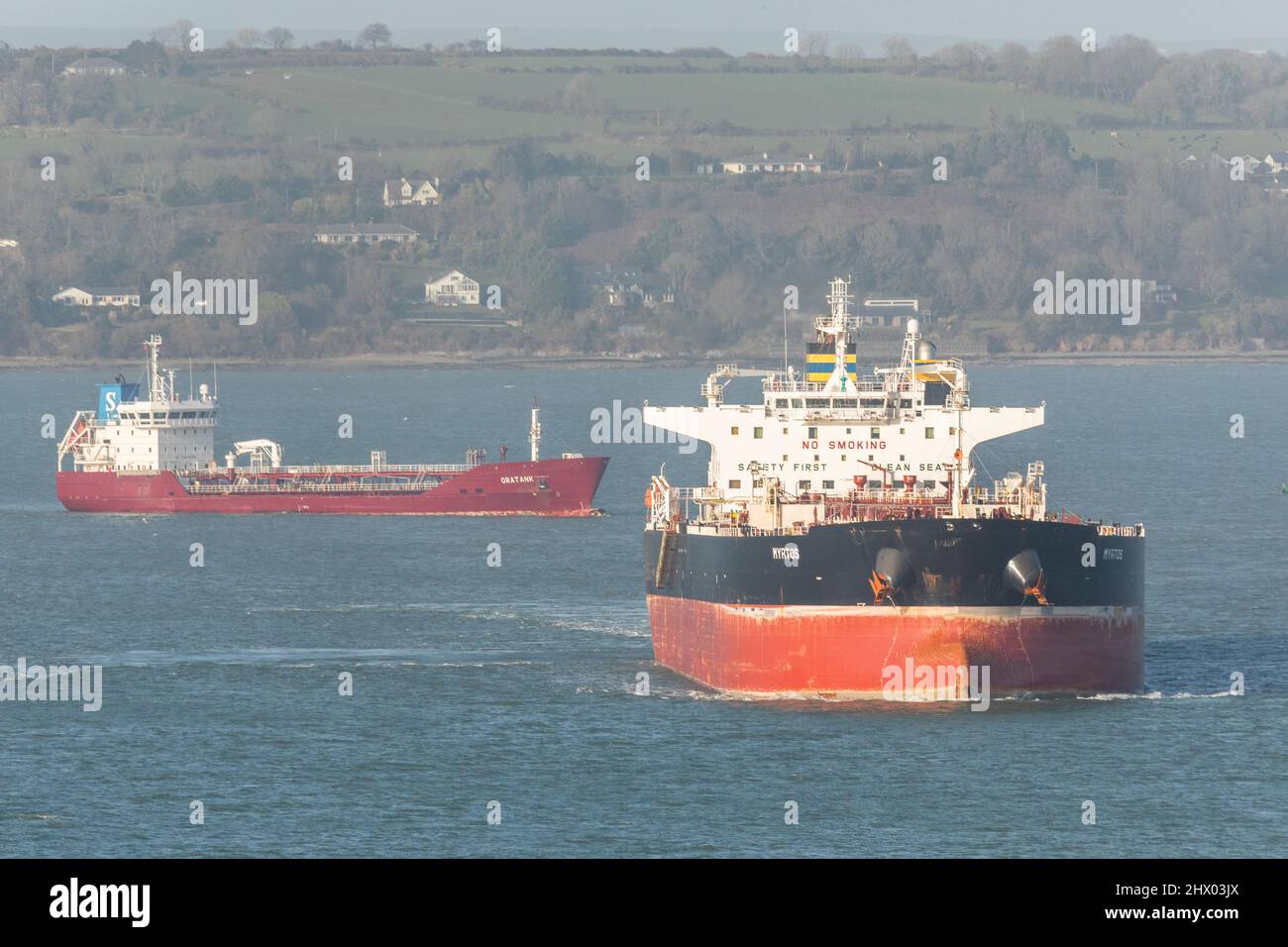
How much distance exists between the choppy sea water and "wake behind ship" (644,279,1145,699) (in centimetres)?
90

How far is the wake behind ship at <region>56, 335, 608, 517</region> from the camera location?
104938 mm

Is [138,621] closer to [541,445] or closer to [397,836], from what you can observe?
[397,836]

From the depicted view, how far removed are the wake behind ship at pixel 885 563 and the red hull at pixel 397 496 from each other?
4736 cm

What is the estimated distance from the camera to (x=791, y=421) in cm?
5566

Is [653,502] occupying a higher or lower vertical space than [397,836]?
higher

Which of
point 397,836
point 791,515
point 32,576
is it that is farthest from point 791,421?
point 32,576

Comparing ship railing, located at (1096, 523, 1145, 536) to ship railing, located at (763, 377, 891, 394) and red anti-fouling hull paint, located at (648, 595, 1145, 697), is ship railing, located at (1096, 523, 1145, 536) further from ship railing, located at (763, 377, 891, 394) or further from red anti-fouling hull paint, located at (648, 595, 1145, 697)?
ship railing, located at (763, 377, 891, 394)

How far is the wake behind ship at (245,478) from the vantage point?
104938 millimetres

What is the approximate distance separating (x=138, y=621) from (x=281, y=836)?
30.0m

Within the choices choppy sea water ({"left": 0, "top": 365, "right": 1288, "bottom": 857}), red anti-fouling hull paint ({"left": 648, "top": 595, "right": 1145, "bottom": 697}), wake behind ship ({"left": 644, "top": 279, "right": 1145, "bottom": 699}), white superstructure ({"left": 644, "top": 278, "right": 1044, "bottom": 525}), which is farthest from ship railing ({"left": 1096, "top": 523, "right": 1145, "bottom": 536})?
white superstructure ({"left": 644, "top": 278, "right": 1044, "bottom": 525})

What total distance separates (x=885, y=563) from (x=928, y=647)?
1.96 m

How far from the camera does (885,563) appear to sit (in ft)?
156

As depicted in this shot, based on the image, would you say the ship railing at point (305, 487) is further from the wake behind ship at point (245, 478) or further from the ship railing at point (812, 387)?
the ship railing at point (812, 387)
